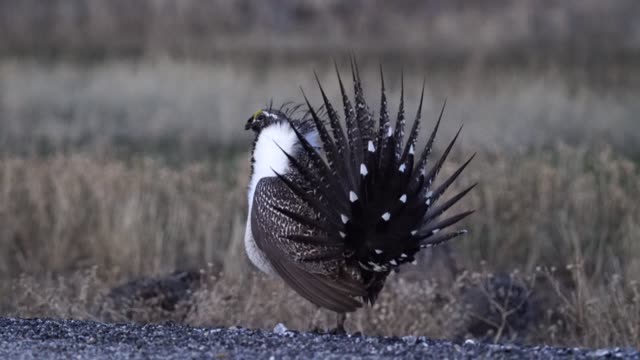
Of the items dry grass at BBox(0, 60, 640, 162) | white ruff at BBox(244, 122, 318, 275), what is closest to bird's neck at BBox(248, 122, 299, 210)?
white ruff at BBox(244, 122, 318, 275)

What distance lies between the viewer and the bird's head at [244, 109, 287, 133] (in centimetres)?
802

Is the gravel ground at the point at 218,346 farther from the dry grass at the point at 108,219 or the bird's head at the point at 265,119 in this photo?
the dry grass at the point at 108,219

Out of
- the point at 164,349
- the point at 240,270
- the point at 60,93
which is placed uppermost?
the point at 164,349

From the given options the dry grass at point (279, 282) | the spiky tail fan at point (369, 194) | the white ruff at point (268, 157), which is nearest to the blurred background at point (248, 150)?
the dry grass at point (279, 282)

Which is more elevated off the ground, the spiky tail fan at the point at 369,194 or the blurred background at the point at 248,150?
the spiky tail fan at the point at 369,194

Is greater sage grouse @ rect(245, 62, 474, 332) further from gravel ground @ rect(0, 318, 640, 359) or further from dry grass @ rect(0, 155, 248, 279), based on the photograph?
dry grass @ rect(0, 155, 248, 279)

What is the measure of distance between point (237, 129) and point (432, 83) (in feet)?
9.57

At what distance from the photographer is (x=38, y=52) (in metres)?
21.2

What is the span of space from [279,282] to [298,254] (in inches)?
75.8

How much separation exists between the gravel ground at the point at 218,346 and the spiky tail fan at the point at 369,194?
54 cm

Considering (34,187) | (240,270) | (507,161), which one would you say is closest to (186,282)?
(240,270)

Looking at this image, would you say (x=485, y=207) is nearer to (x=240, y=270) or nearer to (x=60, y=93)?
(x=240, y=270)

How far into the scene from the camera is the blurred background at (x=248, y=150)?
9.25 meters

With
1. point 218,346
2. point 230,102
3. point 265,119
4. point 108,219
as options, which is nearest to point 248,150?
point 230,102
